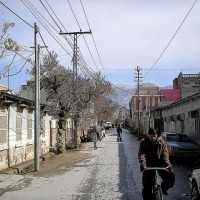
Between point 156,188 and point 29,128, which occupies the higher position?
point 29,128

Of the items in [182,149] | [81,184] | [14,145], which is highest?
[14,145]

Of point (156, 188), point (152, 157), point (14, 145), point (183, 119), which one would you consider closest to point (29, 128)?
point (14, 145)

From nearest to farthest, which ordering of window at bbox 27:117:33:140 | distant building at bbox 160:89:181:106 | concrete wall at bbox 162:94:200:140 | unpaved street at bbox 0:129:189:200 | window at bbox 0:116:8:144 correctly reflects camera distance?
unpaved street at bbox 0:129:189:200 → window at bbox 0:116:8:144 → window at bbox 27:117:33:140 → concrete wall at bbox 162:94:200:140 → distant building at bbox 160:89:181:106

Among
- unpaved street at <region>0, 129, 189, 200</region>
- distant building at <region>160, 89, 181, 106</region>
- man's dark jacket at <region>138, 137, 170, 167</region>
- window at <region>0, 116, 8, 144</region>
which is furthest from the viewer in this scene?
distant building at <region>160, 89, 181, 106</region>

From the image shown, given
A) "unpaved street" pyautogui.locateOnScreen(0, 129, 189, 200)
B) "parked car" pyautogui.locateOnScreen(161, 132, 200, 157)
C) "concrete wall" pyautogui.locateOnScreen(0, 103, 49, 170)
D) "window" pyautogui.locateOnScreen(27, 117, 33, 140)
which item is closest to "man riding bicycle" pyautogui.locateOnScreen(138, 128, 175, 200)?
"unpaved street" pyautogui.locateOnScreen(0, 129, 189, 200)

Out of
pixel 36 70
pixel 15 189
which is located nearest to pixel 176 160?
pixel 36 70

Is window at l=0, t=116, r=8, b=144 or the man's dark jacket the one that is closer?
the man's dark jacket

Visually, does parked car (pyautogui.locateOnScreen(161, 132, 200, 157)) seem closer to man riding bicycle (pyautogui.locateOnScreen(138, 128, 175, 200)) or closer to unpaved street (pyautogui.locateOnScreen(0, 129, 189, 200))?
unpaved street (pyautogui.locateOnScreen(0, 129, 189, 200))

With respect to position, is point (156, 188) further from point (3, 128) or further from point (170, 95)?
point (170, 95)

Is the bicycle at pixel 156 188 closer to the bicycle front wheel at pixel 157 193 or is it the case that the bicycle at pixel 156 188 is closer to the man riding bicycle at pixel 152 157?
the bicycle front wheel at pixel 157 193

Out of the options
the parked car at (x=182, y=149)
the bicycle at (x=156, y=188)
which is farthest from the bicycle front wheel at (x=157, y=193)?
the parked car at (x=182, y=149)

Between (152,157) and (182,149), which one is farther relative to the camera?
(182,149)

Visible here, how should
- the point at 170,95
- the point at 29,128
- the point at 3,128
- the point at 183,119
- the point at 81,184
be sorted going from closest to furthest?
the point at 81,184
the point at 3,128
the point at 29,128
the point at 183,119
the point at 170,95

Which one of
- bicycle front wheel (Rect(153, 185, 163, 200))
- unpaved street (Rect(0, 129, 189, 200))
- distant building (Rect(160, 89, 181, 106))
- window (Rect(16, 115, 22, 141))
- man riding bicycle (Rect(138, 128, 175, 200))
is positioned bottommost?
unpaved street (Rect(0, 129, 189, 200))
